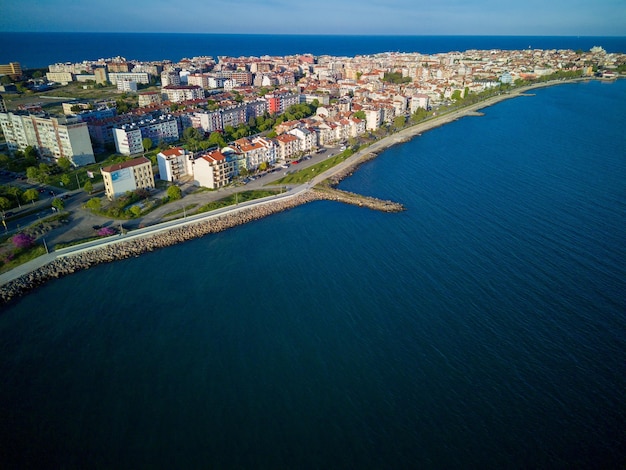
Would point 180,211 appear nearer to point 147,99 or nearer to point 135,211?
point 135,211

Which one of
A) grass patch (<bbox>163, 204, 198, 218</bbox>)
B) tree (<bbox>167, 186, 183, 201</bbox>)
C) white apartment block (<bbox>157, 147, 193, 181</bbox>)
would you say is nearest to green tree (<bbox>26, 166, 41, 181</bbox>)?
white apartment block (<bbox>157, 147, 193, 181</bbox>)

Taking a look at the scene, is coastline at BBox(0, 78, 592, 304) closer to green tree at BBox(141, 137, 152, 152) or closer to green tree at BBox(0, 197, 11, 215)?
green tree at BBox(0, 197, 11, 215)

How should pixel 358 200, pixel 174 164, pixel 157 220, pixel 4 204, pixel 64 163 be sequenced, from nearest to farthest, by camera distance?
pixel 157 220 → pixel 4 204 → pixel 358 200 → pixel 174 164 → pixel 64 163

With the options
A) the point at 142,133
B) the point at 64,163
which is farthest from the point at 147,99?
the point at 64,163

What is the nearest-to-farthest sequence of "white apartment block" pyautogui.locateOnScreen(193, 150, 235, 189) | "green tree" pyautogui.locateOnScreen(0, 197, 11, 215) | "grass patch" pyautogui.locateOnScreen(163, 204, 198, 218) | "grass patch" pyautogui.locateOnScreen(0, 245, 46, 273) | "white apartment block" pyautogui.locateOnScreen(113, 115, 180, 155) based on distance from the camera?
"grass patch" pyautogui.locateOnScreen(0, 245, 46, 273)
"green tree" pyautogui.locateOnScreen(0, 197, 11, 215)
"grass patch" pyautogui.locateOnScreen(163, 204, 198, 218)
"white apartment block" pyautogui.locateOnScreen(193, 150, 235, 189)
"white apartment block" pyautogui.locateOnScreen(113, 115, 180, 155)

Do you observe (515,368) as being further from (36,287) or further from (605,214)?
(36,287)

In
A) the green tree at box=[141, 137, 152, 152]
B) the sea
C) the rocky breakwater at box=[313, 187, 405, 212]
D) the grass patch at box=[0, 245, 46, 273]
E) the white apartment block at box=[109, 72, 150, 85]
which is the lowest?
the sea

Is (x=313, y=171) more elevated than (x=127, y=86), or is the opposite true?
(x=127, y=86)
